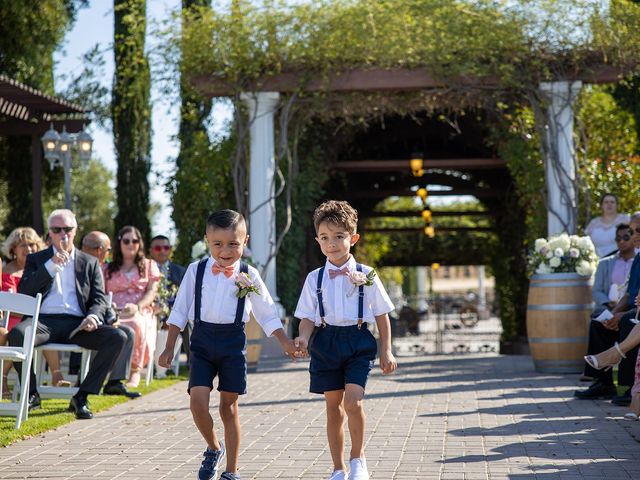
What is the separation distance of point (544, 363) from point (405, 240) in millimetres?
21206

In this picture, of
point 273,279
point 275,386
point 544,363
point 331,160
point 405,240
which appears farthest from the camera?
point 405,240

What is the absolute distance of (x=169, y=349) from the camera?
5207 millimetres

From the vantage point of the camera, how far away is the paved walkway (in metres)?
5.59

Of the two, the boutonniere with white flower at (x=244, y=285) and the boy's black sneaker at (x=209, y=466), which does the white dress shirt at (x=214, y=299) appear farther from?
the boy's black sneaker at (x=209, y=466)

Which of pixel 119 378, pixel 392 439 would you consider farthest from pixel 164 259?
pixel 392 439

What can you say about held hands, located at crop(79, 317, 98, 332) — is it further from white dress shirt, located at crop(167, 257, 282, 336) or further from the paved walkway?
white dress shirt, located at crop(167, 257, 282, 336)

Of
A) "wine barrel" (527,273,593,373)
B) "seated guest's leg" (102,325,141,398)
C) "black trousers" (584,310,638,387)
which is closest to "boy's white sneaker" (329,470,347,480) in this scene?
"black trousers" (584,310,638,387)

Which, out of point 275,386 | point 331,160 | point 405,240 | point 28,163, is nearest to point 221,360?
point 275,386

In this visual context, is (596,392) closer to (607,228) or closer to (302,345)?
(607,228)

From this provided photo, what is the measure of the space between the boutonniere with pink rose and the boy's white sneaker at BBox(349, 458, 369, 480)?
806 mm

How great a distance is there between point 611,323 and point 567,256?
2702mm

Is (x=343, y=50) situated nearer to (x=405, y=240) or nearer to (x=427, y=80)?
(x=427, y=80)

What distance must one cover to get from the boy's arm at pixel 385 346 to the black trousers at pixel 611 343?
12.7ft

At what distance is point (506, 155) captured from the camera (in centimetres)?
1592
